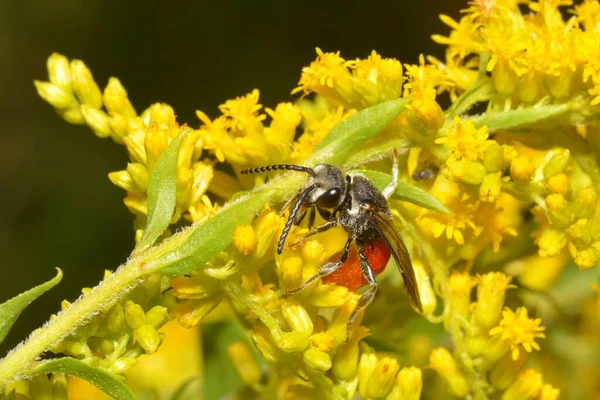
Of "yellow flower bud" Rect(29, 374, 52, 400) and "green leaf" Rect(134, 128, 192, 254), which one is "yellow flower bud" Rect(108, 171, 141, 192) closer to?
"green leaf" Rect(134, 128, 192, 254)

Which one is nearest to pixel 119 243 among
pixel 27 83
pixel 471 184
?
pixel 27 83

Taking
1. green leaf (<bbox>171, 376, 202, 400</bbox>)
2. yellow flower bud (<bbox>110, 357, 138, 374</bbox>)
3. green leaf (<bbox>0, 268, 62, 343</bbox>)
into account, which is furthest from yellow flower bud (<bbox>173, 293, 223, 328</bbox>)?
green leaf (<bbox>171, 376, 202, 400</bbox>)

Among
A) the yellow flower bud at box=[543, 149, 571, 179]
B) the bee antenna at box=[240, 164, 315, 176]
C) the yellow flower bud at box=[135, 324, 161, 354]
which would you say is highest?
the bee antenna at box=[240, 164, 315, 176]

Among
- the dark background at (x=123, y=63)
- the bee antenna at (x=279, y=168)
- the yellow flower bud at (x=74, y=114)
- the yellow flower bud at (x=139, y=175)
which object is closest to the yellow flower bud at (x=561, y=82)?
the bee antenna at (x=279, y=168)

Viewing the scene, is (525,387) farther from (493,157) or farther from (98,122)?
Answer: (98,122)

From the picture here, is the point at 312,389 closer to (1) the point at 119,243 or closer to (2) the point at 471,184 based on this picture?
(2) the point at 471,184

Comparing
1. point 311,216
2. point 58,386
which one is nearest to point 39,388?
point 58,386

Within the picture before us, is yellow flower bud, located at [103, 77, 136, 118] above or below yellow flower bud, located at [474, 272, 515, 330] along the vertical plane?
above
